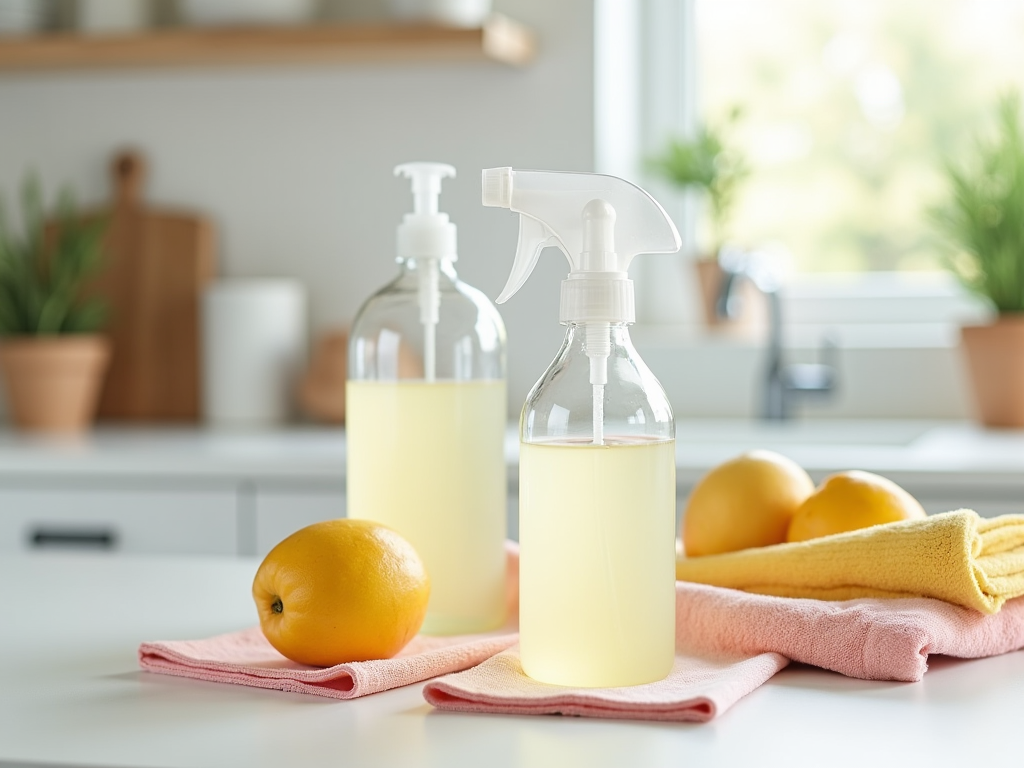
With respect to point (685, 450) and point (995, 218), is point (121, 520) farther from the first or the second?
point (995, 218)

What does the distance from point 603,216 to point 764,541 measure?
0.30m

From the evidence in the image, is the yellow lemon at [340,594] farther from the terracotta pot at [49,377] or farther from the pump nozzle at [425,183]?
the terracotta pot at [49,377]

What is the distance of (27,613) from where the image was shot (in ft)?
3.14

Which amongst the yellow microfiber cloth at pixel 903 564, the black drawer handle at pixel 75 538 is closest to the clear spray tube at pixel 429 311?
the yellow microfiber cloth at pixel 903 564

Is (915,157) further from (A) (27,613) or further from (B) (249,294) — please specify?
(A) (27,613)

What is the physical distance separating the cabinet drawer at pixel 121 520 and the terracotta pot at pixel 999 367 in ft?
4.03

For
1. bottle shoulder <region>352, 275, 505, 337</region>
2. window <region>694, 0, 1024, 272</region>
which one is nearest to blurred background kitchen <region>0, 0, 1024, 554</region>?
window <region>694, 0, 1024, 272</region>

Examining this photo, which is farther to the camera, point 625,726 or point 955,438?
point 955,438

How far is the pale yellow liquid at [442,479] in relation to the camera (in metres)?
0.83

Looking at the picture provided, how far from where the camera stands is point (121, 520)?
2051mm

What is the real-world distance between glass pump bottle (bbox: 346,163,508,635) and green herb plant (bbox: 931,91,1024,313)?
157 centimetres

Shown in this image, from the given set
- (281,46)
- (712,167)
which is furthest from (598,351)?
(712,167)

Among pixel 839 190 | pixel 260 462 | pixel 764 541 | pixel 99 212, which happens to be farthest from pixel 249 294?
pixel 764 541

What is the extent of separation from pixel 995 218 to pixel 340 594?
1804 mm
